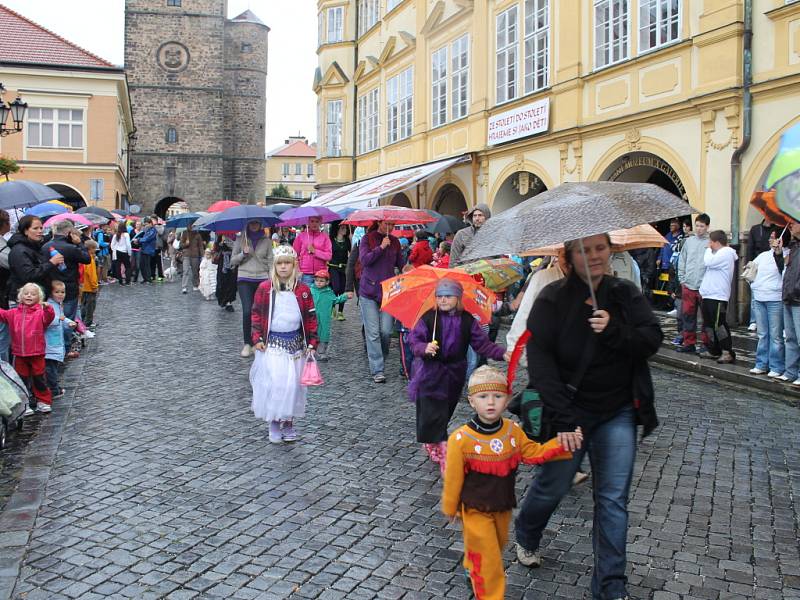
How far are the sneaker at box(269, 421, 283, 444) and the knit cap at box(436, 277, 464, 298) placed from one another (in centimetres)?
190

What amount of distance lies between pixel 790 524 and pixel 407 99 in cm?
2115

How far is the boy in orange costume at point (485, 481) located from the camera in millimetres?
3639

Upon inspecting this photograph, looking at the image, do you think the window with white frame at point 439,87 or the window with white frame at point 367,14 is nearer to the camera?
the window with white frame at point 439,87

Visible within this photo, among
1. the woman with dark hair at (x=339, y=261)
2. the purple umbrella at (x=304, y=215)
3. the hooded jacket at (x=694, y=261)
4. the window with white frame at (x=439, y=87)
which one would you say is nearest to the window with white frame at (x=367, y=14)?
the window with white frame at (x=439, y=87)

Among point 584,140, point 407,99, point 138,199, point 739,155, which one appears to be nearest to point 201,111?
point 138,199

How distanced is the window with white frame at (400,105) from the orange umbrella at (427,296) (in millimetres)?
18963

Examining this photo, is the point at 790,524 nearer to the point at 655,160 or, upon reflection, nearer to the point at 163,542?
the point at 163,542

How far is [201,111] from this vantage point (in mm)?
58500

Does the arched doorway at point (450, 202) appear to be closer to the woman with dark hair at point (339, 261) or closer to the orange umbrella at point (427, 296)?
the woman with dark hair at point (339, 261)

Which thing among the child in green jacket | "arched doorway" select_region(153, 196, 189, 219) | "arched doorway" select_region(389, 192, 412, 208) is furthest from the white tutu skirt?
"arched doorway" select_region(153, 196, 189, 219)

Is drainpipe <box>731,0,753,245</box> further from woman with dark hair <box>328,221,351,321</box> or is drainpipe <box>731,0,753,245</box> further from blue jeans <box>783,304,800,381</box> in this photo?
woman with dark hair <box>328,221,351,321</box>

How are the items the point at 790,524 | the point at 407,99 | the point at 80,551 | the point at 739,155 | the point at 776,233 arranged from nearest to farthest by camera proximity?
the point at 80,551 < the point at 790,524 < the point at 776,233 < the point at 739,155 < the point at 407,99

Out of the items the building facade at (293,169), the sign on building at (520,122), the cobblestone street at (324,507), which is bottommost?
the cobblestone street at (324,507)

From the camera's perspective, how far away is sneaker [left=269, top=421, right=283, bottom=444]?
21.5ft
